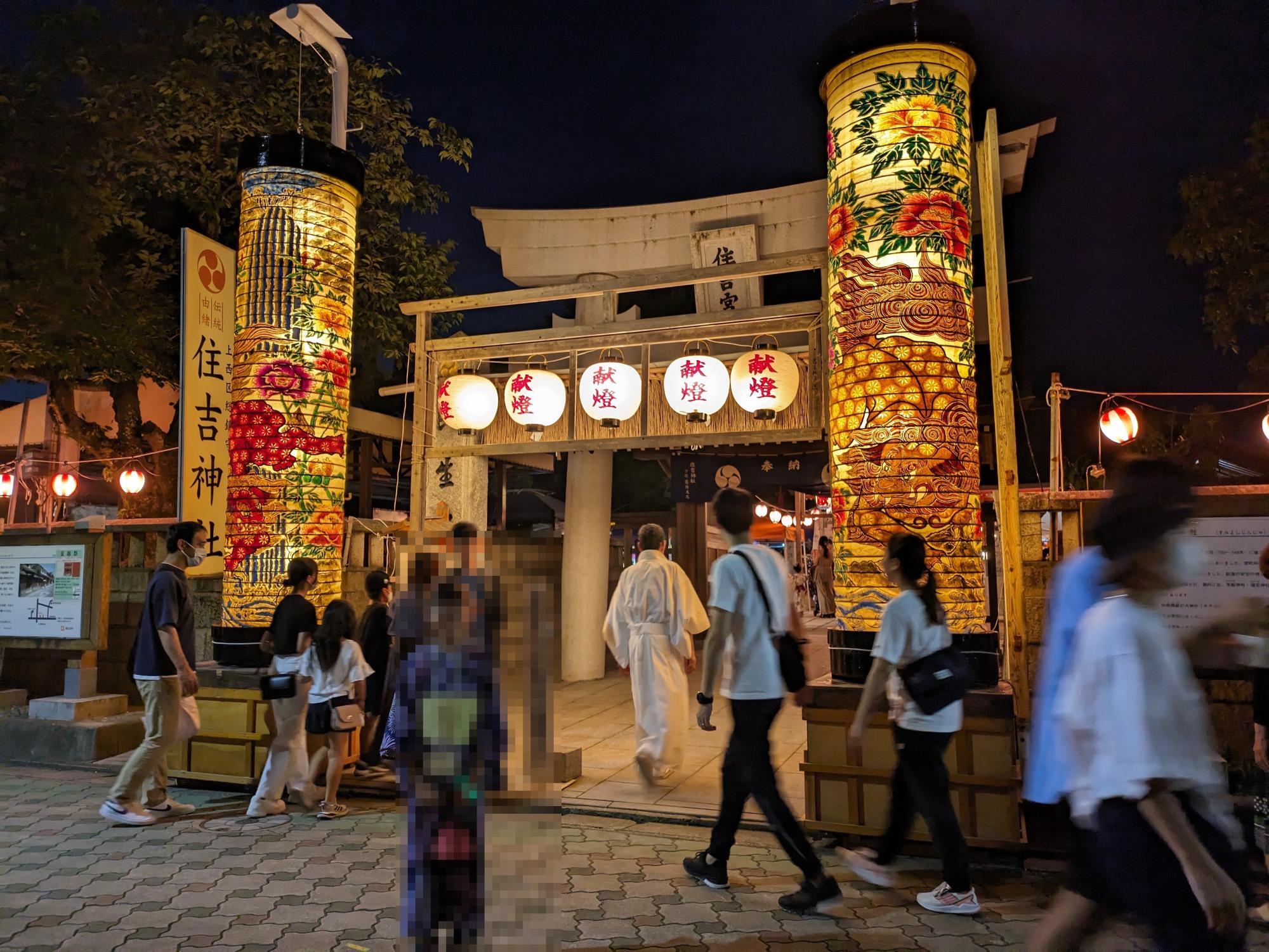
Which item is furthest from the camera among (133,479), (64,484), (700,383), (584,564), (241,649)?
(64,484)

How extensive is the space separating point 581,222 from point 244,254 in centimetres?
644

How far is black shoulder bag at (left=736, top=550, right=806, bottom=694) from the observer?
15.0ft

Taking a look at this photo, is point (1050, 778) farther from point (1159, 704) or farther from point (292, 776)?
point (292, 776)

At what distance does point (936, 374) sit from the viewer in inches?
227

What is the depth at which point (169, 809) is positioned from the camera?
254 inches

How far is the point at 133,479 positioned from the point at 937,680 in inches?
510

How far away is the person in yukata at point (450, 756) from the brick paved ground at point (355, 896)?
16.3 inches

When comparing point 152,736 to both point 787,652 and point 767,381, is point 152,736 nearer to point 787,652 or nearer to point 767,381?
point 787,652

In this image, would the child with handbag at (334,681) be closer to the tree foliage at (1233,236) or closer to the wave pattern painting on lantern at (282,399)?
the wave pattern painting on lantern at (282,399)

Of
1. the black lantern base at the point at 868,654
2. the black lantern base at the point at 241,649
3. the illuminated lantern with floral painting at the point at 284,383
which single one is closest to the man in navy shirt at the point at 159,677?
the black lantern base at the point at 241,649

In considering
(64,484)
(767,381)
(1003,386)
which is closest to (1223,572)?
(1003,386)

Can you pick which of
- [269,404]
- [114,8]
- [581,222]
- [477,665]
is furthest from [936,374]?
[114,8]

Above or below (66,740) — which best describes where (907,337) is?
above

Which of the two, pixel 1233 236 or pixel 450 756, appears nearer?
pixel 450 756
